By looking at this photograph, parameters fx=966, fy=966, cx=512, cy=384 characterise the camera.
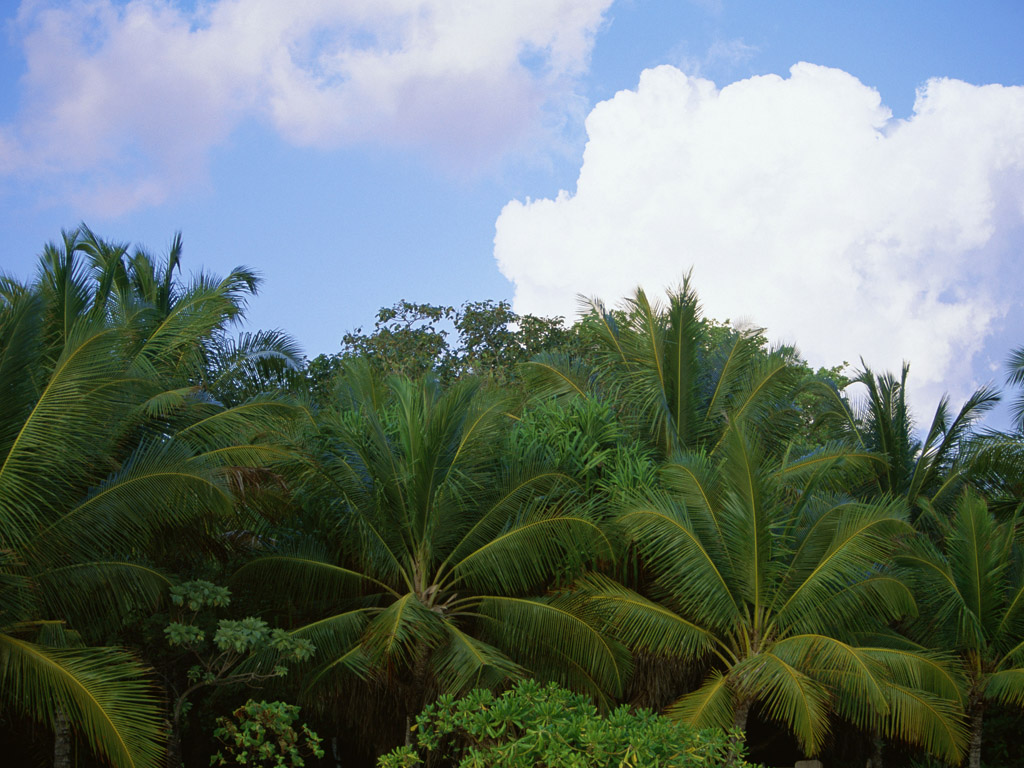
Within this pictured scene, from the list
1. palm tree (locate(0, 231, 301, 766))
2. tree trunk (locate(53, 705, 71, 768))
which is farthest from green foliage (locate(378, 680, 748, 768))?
tree trunk (locate(53, 705, 71, 768))

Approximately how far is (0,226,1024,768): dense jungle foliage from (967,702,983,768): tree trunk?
7 cm

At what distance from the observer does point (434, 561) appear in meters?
12.5

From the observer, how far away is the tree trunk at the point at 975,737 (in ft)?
42.3

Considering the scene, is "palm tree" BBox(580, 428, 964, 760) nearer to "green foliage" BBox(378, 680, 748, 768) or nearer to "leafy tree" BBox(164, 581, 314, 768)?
"leafy tree" BBox(164, 581, 314, 768)

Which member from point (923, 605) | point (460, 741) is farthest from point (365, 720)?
point (923, 605)

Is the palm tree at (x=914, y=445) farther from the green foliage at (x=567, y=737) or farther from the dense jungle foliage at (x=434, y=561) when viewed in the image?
the green foliage at (x=567, y=737)

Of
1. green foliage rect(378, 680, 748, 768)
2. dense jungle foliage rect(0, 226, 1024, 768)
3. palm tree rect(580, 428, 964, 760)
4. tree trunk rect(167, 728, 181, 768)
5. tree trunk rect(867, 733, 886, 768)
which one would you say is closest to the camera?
green foliage rect(378, 680, 748, 768)

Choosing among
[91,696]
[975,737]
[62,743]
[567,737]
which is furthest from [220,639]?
[975,737]

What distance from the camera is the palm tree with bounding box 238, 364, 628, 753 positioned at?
1141 centimetres

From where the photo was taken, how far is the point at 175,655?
11391mm

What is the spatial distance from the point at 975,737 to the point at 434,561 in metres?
7.70

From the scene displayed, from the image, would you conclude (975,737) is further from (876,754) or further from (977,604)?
(977,604)

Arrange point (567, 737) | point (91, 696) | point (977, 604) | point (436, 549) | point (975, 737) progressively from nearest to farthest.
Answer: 1. point (567, 737)
2. point (91, 696)
3. point (436, 549)
4. point (977, 604)
5. point (975, 737)

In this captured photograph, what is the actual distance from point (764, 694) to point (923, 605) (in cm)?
394
